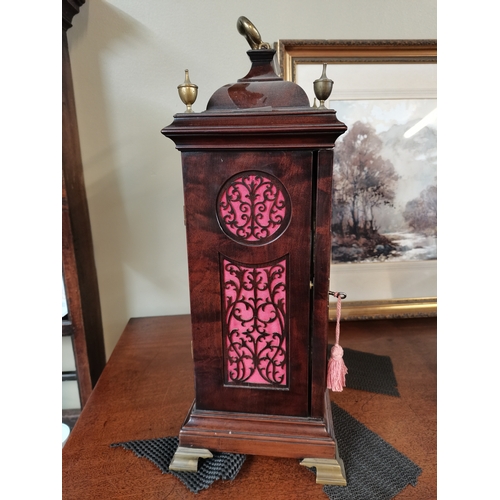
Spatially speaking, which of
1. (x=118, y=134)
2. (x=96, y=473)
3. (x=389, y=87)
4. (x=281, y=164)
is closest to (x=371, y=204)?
(x=389, y=87)

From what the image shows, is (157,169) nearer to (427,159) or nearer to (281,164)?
(281,164)

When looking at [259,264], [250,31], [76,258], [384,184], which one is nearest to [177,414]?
[259,264]

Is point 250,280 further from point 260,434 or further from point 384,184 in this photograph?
point 384,184

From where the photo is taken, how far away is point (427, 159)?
1.17 m

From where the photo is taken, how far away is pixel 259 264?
0.65 m

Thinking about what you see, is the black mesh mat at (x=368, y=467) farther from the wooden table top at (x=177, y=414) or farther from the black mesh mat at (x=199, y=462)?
the black mesh mat at (x=199, y=462)

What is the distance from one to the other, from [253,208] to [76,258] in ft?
2.39

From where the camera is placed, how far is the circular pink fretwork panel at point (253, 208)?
2.03ft

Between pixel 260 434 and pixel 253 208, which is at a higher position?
pixel 253 208

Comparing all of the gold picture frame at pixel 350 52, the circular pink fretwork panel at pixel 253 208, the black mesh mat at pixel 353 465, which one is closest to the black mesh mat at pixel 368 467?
the black mesh mat at pixel 353 465

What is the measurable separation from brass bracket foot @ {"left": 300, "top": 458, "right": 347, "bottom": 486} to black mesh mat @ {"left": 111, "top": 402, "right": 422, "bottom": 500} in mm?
11

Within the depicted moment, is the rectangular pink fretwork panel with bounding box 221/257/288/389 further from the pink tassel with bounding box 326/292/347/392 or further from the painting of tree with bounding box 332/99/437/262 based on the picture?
the painting of tree with bounding box 332/99/437/262

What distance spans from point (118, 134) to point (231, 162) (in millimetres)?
682

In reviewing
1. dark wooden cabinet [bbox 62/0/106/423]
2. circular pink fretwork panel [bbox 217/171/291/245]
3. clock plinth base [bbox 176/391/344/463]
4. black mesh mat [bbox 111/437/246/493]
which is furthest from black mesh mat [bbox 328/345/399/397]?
dark wooden cabinet [bbox 62/0/106/423]
